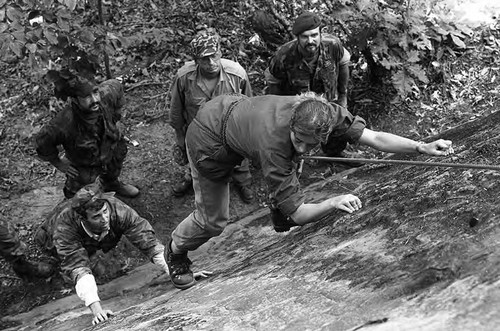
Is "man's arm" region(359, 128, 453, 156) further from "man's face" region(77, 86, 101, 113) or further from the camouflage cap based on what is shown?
"man's face" region(77, 86, 101, 113)

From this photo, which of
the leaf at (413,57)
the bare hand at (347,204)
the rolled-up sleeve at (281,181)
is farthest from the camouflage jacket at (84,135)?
the leaf at (413,57)

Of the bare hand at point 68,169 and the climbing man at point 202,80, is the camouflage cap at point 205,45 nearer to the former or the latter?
the climbing man at point 202,80

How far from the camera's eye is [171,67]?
352 inches

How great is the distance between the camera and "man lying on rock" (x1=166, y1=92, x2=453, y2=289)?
3.41m

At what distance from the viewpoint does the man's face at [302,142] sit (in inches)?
131

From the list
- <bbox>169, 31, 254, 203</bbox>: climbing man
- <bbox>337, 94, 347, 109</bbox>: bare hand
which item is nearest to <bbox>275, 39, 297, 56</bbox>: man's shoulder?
<bbox>169, 31, 254, 203</bbox>: climbing man

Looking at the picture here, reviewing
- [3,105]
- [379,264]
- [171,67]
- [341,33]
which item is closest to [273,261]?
[379,264]

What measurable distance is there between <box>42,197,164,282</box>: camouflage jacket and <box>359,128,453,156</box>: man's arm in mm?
2234

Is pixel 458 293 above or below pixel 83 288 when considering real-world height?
above

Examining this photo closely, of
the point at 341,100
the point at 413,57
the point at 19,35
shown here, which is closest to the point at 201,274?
the point at 19,35

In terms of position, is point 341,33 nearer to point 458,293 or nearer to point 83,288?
point 83,288

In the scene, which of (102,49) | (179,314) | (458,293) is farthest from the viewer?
(102,49)

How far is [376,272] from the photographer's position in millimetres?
3143

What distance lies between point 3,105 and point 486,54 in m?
7.39
